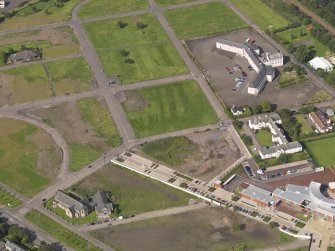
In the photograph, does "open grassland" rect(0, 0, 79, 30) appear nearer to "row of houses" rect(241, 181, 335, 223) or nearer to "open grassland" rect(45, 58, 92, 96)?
"open grassland" rect(45, 58, 92, 96)

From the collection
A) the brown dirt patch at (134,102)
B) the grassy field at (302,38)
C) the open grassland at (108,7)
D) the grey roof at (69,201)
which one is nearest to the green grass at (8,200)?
the grey roof at (69,201)

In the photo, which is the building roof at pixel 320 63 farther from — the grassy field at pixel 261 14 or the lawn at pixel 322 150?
the lawn at pixel 322 150

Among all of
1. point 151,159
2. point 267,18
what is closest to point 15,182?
point 151,159

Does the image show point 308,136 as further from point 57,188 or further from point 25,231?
point 25,231

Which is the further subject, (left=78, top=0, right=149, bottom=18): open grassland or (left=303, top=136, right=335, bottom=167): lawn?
(left=78, top=0, right=149, bottom=18): open grassland

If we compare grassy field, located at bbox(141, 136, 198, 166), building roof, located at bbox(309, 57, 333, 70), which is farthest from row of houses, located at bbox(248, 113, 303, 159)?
building roof, located at bbox(309, 57, 333, 70)

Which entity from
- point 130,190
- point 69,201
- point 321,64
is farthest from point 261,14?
point 69,201

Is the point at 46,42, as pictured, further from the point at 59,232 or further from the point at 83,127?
the point at 59,232

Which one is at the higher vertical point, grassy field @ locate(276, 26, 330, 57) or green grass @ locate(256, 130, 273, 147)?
green grass @ locate(256, 130, 273, 147)
